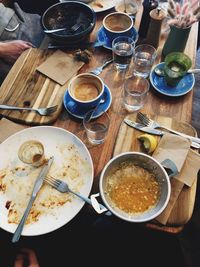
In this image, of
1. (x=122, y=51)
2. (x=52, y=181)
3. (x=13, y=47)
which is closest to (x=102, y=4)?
(x=122, y=51)

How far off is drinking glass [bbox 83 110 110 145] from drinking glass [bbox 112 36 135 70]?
31 centimetres

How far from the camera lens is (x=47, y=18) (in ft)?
4.76

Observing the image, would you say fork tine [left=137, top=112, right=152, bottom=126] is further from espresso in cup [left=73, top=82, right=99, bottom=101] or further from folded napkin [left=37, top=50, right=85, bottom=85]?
folded napkin [left=37, top=50, right=85, bottom=85]

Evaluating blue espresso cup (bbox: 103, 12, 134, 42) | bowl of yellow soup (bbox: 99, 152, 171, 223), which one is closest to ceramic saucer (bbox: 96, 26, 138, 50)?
blue espresso cup (bbox: 103, 12, 134, 42)

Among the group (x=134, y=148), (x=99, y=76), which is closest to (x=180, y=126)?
(x=134, y=148)

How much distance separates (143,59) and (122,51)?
0.38ft

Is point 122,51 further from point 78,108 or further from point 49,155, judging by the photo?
point 49,155

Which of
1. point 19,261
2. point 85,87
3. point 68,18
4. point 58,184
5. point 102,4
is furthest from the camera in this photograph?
point 102,4

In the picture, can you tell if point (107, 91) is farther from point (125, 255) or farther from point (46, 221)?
point (125, 255)

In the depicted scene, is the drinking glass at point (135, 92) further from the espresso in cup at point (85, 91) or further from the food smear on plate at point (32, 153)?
the food smear on plate at point (32, 153)

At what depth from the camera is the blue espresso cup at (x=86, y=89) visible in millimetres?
1187

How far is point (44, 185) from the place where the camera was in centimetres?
106

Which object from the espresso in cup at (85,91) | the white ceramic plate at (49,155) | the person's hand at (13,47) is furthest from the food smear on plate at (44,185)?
the person's hand at (13,47)

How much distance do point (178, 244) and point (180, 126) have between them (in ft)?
2.70
